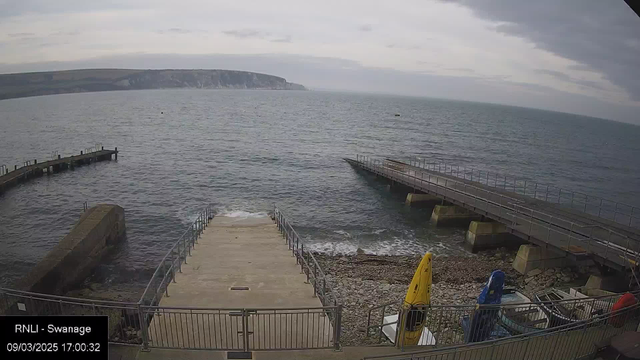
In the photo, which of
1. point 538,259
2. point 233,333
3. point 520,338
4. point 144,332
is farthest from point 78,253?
point 538,259

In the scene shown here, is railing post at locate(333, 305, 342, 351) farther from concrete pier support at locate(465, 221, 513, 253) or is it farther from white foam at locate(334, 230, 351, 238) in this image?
white foam at locate(334, 230, 351, 238)

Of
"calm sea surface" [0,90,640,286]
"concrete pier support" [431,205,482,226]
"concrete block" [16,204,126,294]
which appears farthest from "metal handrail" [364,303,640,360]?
"concrete pier support" [431,205,482,226]

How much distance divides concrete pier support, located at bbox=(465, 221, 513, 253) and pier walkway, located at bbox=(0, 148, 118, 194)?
38.7 meters

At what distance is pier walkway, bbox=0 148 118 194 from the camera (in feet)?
123

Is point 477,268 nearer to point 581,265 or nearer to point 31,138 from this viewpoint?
point 581,265

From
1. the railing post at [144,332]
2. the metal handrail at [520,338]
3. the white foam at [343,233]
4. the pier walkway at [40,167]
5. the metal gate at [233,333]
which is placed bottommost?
the white foam at [343,233]

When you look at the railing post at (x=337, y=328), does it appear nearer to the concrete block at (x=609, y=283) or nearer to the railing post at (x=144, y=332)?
the railing post at (x=144, y=332)

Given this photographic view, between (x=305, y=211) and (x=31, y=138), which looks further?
(x=31, y=138)

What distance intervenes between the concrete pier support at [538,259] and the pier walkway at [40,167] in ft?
135

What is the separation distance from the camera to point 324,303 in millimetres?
10961

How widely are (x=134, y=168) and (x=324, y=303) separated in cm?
4524

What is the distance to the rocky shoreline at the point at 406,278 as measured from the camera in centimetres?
1714

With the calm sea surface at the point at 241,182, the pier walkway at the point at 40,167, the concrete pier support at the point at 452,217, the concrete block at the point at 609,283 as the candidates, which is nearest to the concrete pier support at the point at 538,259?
the concrete block at the point at 609,283

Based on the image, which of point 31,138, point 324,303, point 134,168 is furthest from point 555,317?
point 31,138
